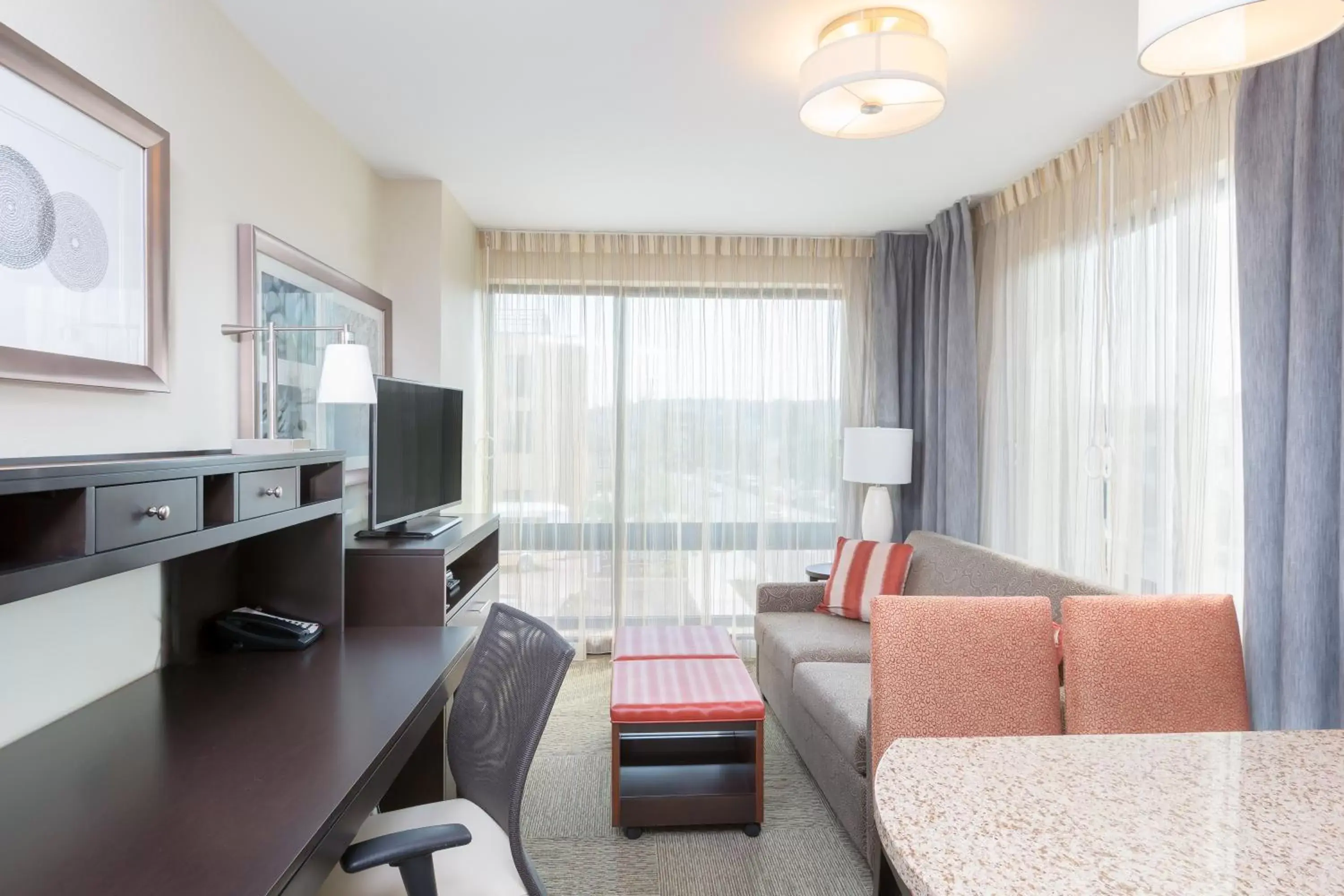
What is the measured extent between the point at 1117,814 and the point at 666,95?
2.45 meters

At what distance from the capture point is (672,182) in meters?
3.51

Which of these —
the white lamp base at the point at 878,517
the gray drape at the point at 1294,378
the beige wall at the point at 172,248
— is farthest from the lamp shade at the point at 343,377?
the white lamp base at the point at 878,517

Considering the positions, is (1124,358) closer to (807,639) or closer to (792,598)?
(807,639)

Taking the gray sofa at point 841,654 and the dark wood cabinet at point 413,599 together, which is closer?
the dark wood cabinet at point 413,599

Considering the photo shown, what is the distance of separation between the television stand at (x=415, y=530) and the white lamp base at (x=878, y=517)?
2208 millimetres

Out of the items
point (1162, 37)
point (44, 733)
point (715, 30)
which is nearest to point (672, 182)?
point (715, 30)

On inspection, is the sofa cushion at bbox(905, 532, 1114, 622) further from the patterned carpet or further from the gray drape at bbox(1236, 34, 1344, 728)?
the patterned carpet

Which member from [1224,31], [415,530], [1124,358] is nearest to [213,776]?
[415,530]

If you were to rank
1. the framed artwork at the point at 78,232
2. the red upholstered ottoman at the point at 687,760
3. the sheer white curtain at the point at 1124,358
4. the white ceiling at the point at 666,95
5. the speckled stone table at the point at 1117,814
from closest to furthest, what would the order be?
the speckled stone table at the point at 1117,814
the framed artwork at the point at 78,232
the white ceiling at the point at 666,95
the sheer white curtain at the point at 1124,358
the red upholstered ottoman at the point at 687,760

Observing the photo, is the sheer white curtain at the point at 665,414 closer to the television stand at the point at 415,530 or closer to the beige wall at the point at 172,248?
the television stand at the point at 415,530

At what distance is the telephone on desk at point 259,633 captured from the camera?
2.04 meters

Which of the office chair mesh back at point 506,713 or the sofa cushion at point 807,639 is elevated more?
the office chair mesh back at point 506,713

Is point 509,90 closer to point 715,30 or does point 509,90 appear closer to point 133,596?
point 715,30

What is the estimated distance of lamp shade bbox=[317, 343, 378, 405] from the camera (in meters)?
2.18
